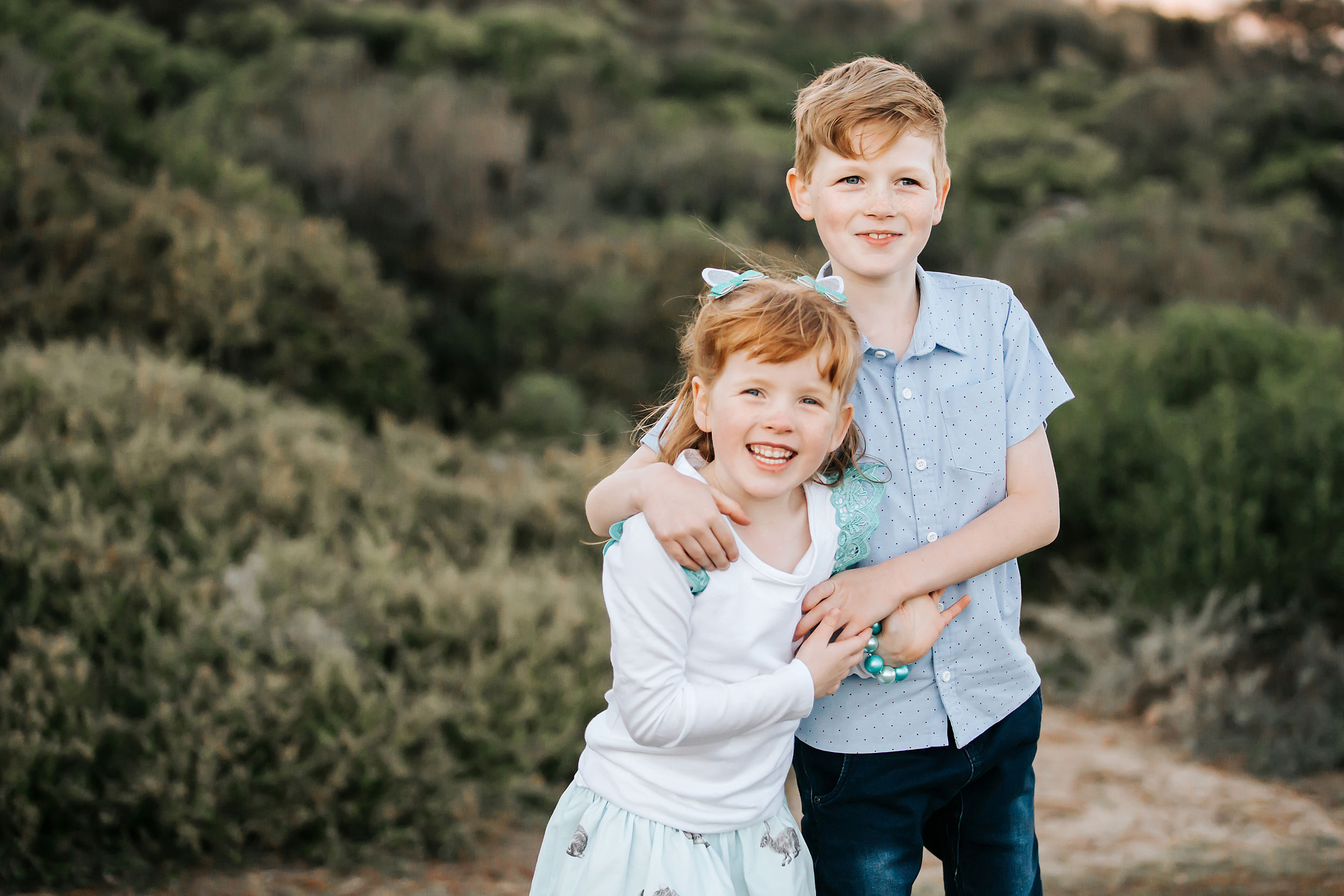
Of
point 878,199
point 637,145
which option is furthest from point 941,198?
point 637,145

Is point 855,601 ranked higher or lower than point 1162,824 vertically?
higher

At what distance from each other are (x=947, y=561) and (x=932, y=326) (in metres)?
0.40

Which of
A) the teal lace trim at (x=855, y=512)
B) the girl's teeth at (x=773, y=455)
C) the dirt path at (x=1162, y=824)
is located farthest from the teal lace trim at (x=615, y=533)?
the dirt path at (x=1162, y=824)

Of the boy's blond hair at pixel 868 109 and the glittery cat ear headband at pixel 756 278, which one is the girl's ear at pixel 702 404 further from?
the boy's blond hair at pixel 868 109

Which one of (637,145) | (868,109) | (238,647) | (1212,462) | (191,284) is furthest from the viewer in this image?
(637,145)

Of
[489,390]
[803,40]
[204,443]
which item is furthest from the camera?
[803,40]

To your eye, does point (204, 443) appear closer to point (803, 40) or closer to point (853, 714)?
point (853, 714)

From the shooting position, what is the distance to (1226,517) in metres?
4.59

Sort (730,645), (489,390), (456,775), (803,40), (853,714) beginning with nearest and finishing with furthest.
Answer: (730,645), (853,714), (456,775), (489,390), (803,40)

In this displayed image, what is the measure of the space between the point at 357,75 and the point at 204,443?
9954mm

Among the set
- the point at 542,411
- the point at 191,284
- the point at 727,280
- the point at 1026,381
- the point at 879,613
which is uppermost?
the point at 727,280

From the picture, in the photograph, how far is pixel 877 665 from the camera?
1659 mm

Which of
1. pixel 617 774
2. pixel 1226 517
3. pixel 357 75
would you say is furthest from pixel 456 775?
pixel 357 75

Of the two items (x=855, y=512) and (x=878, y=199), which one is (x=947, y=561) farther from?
(x=878, y=199)
